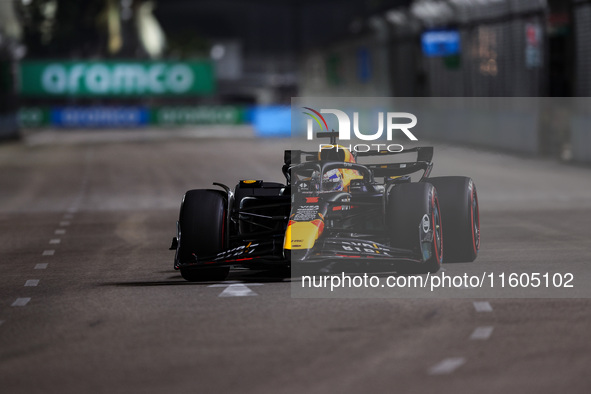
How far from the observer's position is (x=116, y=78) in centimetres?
6375

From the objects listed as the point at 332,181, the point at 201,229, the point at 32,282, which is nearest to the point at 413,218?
the point at 332,181

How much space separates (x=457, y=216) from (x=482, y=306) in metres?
2.55

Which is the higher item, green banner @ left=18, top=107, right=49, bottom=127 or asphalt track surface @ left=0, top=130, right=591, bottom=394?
asphalt track surface @ left=0, top=130, right=591, bottom=394

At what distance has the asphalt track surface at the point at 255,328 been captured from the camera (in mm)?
6762

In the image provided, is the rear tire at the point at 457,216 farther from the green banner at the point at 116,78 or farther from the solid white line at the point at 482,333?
the green banner at the point at 116,78

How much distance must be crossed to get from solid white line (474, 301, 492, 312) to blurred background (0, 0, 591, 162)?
2162 centimetres

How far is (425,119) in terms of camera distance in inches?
1770

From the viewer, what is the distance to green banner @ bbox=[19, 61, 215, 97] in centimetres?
6150

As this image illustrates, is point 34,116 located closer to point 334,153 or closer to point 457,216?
point 334,153

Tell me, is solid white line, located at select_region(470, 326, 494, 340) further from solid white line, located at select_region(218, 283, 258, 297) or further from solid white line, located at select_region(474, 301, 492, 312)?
solid white line, located at select_region(218, 283, 258, 297)

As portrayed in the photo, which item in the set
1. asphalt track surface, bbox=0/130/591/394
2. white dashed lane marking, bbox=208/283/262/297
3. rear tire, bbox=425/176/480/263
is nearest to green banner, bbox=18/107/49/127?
asphalt track surface, bbox=0/130/591/394

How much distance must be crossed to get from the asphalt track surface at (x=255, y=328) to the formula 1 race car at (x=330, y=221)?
299 mm

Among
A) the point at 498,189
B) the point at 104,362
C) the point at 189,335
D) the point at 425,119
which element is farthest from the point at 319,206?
the point at 425,119

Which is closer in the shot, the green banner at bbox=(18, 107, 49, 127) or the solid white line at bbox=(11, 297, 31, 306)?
the solid white line at bbox=(11, 297, 31, 306)
